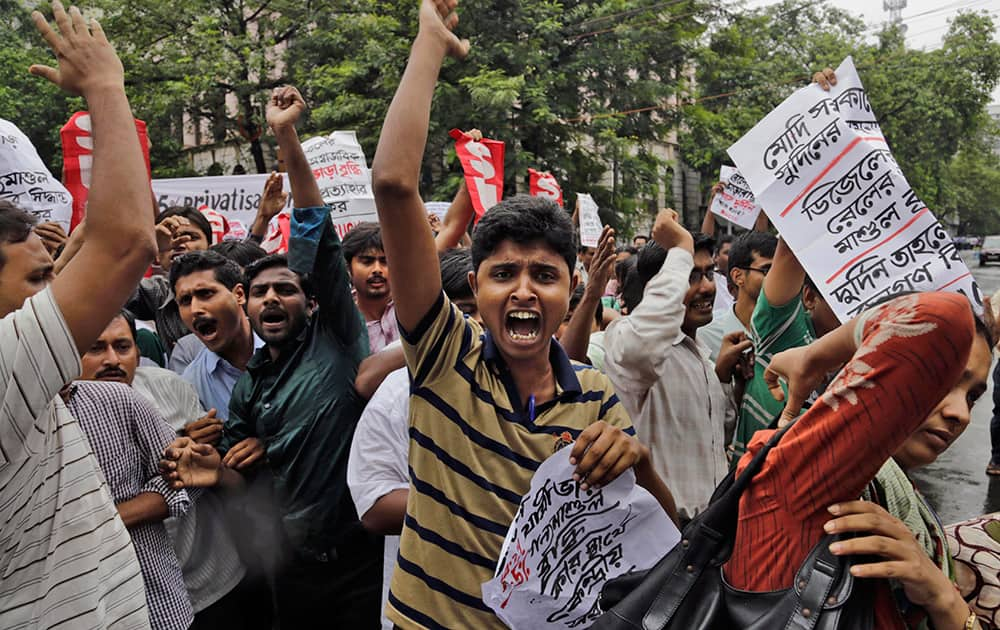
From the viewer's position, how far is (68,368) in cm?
138

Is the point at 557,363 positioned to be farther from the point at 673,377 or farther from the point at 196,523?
the point at 196,523

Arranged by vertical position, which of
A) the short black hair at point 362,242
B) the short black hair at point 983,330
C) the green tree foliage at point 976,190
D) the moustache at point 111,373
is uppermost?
the short black hair at point 983,330

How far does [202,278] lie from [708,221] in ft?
20.1

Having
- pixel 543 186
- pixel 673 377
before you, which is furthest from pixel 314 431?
pixel 543 186

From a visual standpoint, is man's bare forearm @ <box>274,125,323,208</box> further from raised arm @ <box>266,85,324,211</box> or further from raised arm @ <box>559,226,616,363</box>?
raised arm @ <box>559,226,616,363</box>

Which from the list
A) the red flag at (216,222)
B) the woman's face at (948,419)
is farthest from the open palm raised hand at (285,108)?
the red flag at (216,222)

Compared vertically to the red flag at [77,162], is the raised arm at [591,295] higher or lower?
lower

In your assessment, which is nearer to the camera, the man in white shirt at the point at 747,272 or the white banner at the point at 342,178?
the man in white shirt at the point at 747,272

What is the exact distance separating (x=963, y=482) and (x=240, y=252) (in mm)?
6284

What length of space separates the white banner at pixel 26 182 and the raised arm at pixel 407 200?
3.53 m

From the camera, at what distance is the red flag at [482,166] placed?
15.2ft

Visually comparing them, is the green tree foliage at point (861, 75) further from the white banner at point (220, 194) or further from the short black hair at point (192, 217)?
the short black hair at point (192, 217)

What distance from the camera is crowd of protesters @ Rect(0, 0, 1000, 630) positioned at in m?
1.19

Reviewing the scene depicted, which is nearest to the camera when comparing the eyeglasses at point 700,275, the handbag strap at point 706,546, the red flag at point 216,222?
the handbag strap at point 706,546
